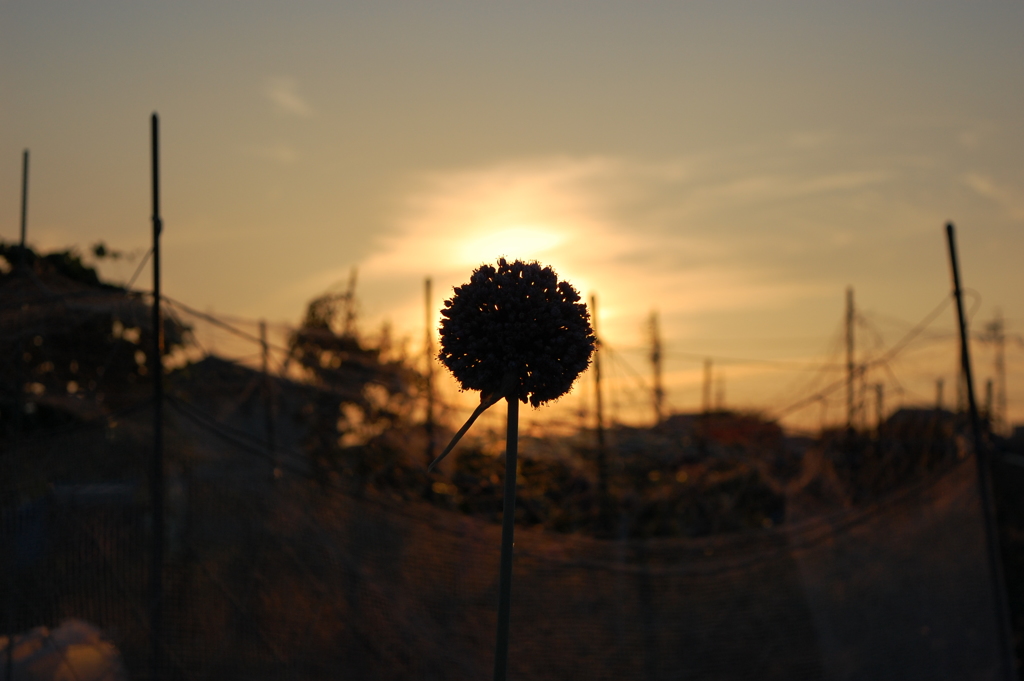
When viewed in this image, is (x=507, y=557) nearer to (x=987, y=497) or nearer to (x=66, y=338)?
(x=987, y=497)

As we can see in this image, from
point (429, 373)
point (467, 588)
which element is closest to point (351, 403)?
point (429, 373)

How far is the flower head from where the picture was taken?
3102 millimetres

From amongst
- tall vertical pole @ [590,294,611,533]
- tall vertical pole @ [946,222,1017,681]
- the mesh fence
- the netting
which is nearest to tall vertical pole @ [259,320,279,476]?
the netting

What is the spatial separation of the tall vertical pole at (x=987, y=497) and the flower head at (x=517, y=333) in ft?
16.6

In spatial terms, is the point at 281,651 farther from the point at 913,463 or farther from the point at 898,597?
the point at 913,463

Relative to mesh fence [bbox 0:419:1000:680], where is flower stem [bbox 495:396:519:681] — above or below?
above

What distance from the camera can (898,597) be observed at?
22.2 feet

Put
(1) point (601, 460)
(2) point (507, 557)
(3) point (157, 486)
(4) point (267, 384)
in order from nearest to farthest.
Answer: (2) point (507, 557), (3) point (157, 486), (4) point (267, 384), (1) point (601, 460)

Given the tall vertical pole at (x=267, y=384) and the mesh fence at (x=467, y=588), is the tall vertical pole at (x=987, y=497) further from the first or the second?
the tall vertical pole at (x=267, y=384)

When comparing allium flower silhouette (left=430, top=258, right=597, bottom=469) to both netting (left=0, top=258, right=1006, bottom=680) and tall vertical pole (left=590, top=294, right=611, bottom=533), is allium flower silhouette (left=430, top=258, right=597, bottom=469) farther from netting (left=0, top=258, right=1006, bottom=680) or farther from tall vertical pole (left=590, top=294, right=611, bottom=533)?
tall vertical pole (left=590, top=294, right=611, bottom=533)

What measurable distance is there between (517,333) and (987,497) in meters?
5.41

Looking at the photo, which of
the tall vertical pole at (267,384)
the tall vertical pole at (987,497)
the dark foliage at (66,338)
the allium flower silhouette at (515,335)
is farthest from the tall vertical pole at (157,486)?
the tall vertical pole at (987,497)

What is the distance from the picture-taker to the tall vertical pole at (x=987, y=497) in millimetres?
6785

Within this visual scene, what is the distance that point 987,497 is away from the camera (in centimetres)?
699
